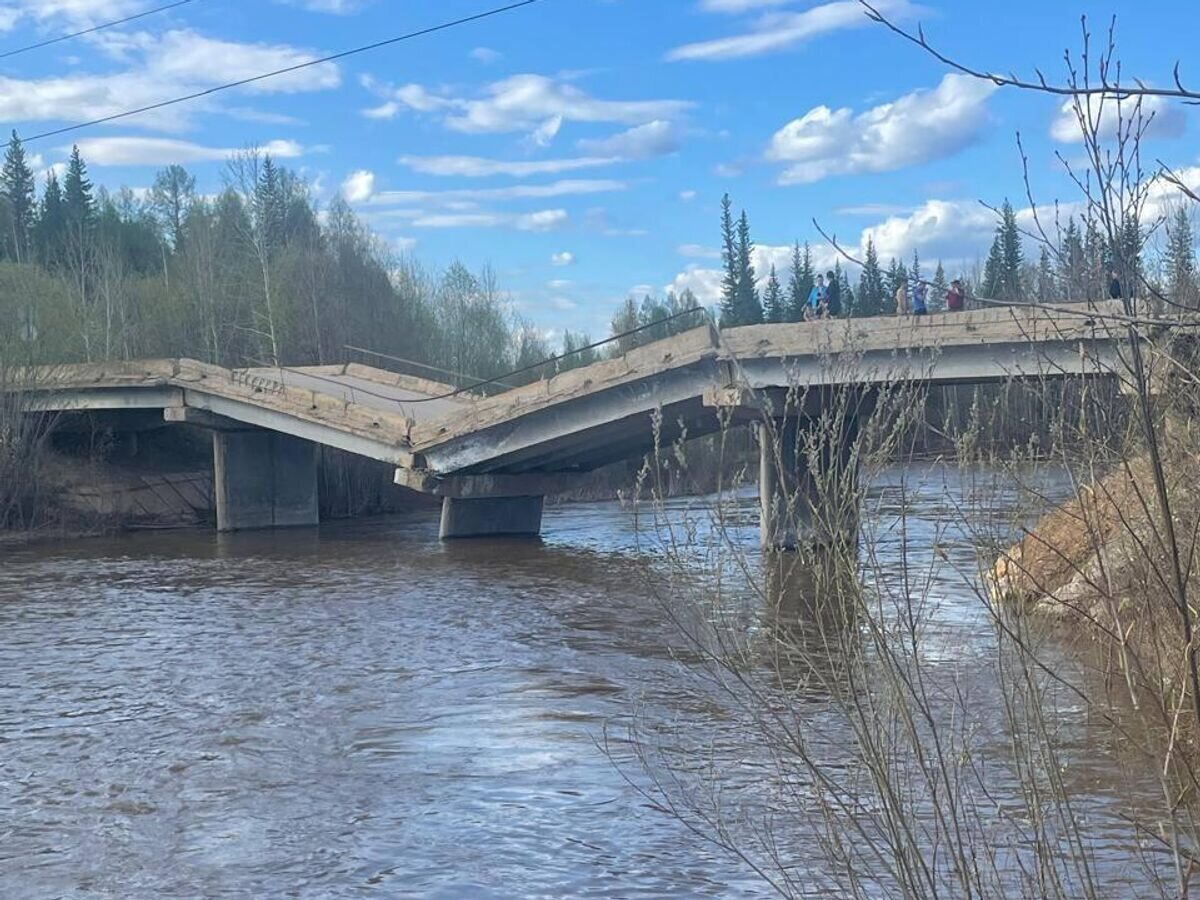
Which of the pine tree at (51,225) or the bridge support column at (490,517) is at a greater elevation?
the pine tree at (51,225)

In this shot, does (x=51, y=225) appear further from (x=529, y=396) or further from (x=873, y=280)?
(x=873, y=280)

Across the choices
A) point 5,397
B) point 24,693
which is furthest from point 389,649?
point 5,397

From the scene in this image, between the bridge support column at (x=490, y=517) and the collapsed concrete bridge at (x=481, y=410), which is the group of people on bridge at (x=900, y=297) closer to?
the collapsed concrete bridge at (x=481, y=410)

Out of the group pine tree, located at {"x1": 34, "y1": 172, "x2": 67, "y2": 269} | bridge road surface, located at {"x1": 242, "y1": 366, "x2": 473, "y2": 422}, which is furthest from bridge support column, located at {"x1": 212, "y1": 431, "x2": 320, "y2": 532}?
pine tree, located at {"x1": 34, "y1": 172, "x2": 67, "y2": 269}

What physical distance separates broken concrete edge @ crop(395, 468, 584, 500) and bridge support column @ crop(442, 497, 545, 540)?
0.93 ft

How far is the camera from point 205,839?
31.7 feet

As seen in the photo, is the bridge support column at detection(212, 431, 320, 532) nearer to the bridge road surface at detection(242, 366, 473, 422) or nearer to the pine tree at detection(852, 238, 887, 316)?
the bridge road surface at detection(242, 366, 473, 422)

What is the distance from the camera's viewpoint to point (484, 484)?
110 ft

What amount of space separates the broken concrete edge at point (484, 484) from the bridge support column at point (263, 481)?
7439 millimetres

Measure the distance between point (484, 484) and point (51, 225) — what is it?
2611 inches

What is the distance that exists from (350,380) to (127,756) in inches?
1241

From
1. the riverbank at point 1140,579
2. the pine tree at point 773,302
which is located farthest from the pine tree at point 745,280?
the riverbank at point 1140,579

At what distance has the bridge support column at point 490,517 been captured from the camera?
3412 cm

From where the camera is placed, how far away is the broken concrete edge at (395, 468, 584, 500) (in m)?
32.5
